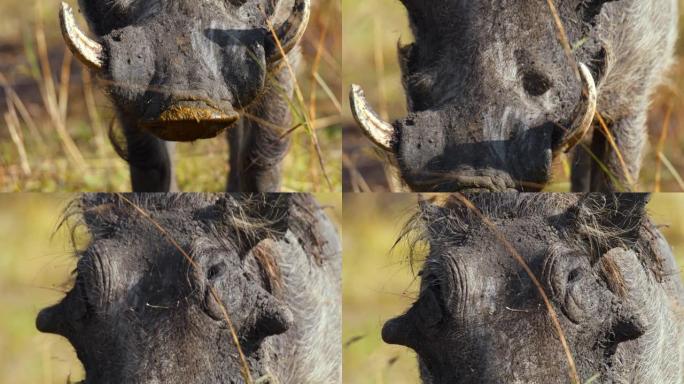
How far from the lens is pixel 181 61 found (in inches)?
120

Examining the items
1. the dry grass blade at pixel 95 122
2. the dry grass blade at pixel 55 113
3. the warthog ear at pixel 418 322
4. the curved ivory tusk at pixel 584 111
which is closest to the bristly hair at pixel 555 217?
the warthog ear at pixel 418 322

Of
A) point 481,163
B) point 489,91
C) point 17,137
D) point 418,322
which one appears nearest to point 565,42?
point 489,91

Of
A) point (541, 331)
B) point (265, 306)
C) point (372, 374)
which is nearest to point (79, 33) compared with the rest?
point (265, 306)

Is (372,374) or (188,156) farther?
(188,156)

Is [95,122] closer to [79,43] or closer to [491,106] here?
[79,43]

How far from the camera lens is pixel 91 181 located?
538 cm

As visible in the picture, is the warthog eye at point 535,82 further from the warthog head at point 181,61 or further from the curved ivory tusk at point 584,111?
the warthog head at point 181,61

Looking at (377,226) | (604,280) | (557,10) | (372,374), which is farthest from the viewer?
(377,226)

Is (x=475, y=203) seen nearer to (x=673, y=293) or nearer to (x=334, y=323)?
(x=673, y=293)

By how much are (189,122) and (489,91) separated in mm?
738

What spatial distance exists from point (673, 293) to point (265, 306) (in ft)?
3.49

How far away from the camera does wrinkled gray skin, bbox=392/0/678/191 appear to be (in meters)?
2.95

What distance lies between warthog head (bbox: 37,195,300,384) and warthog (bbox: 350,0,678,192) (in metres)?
0.51

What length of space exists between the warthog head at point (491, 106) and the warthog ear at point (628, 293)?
396 mm
